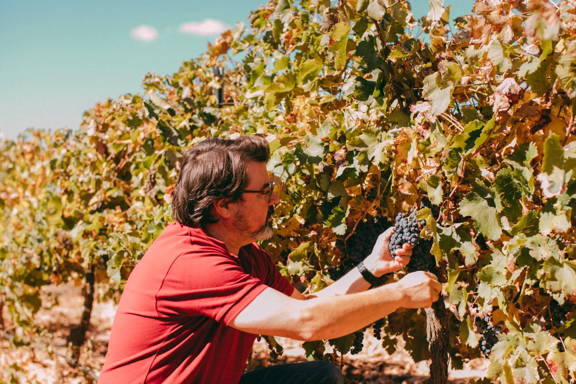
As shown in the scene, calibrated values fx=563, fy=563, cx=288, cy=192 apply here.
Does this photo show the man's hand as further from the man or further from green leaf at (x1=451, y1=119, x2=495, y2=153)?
green leaf at (x1=451, y1=119, x2=495, y2=153)

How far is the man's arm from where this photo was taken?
174 centimetres

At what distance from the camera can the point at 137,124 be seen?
3.65 m

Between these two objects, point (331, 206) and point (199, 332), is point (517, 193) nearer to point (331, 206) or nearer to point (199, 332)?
point (331, 206)

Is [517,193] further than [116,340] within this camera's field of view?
No

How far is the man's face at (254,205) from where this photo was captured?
213 cm

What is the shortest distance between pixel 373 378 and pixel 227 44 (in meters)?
2.95

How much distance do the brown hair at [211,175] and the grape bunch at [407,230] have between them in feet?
1.91

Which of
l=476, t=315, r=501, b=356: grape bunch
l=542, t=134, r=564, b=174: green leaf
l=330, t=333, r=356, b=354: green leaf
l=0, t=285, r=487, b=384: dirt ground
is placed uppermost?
l=542, t=134, r=564, b=174: green leaf

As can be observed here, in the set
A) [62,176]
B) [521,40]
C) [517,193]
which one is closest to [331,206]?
[517,193]

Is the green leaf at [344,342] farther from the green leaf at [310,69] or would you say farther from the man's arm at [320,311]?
the green leaf at [310,69]

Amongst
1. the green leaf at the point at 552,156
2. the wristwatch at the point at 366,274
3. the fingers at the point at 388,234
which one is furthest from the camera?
the wristwatch at the point at 366,274

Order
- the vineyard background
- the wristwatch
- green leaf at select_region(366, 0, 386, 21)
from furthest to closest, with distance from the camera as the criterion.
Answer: the wristwatch, green leaf at select_region(366, 0, 386, 21), the vineyard background

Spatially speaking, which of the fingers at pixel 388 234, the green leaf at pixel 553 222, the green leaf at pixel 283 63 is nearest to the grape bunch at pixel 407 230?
the fingers at pixel 388 234

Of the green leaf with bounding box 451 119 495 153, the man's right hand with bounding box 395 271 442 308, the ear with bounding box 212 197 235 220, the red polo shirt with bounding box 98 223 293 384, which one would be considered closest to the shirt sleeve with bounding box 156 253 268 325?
the red polo shirt with bounding box 98 223 293 384
